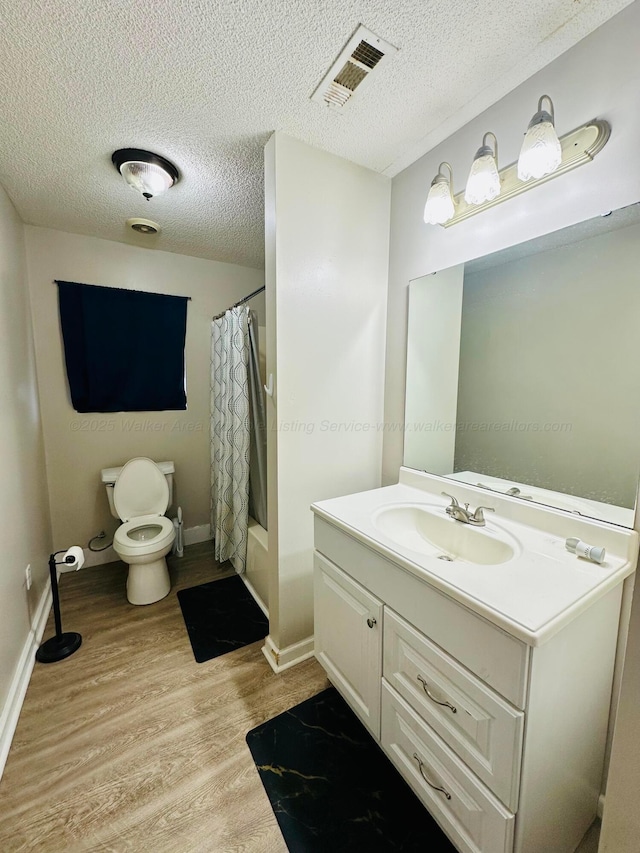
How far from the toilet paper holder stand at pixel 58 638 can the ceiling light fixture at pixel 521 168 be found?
2.24 m

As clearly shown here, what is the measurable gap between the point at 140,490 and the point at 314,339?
174 centimetres

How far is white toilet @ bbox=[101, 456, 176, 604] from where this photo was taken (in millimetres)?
2029

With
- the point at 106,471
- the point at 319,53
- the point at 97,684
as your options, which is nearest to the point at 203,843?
the point at 97,684

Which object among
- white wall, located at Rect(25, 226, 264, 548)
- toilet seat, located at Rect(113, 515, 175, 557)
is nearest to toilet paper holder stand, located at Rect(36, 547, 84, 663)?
toilet seat, located at Rect(113, 515, 175, 557)

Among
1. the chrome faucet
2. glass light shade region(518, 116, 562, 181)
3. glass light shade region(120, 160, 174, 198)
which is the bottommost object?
the chrome faucet

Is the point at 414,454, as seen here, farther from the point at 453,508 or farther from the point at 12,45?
the point at 12,45

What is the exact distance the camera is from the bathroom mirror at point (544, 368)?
988 millimetres

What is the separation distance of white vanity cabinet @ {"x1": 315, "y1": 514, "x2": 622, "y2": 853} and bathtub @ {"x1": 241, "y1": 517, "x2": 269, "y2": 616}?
941 mm

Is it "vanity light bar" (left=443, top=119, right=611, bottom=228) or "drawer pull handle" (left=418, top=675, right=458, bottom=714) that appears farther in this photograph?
"vanity light bar" (left=443, top=119, right=611, bottom=228)

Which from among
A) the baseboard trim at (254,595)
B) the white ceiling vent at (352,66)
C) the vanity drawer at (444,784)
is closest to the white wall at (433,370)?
the white ceiling vent at (352,66)

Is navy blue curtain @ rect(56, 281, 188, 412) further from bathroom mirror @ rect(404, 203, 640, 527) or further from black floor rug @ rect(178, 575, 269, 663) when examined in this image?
bathroom mirror @ rect(404, 203, 640, 527)

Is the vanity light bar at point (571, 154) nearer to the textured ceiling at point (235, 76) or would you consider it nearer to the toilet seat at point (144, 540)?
the textured ceiling at point (235, 76)

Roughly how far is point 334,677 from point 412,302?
66.4 inches

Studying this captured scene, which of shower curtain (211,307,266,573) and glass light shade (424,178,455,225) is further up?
glass light shade (424,178,455,225)
